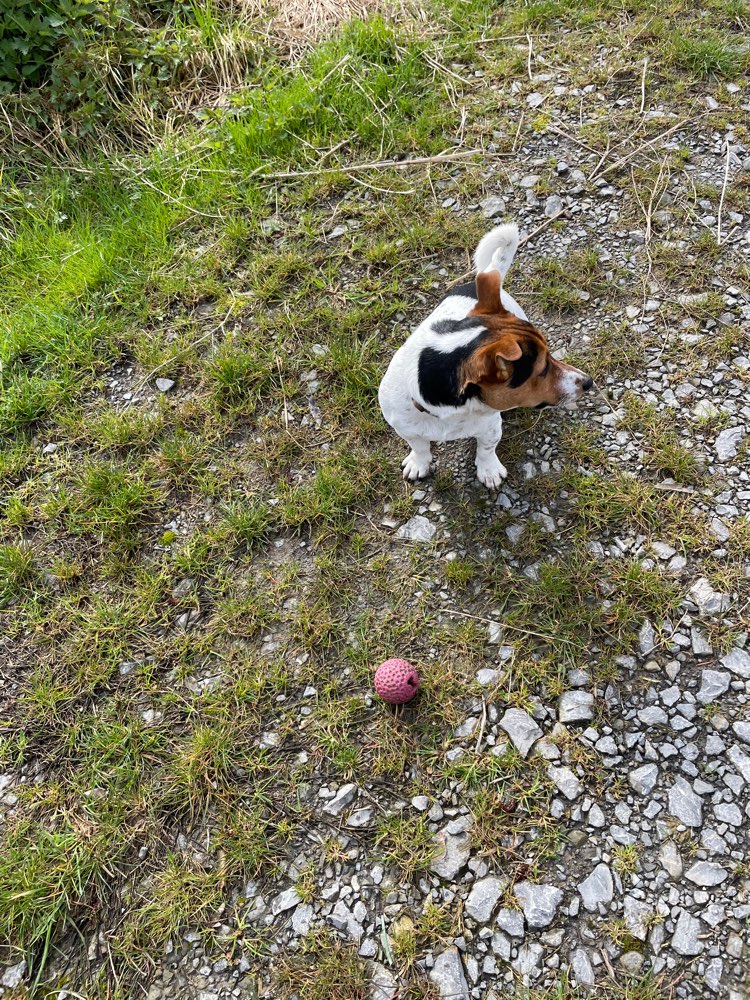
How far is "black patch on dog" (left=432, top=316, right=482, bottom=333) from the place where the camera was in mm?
3127

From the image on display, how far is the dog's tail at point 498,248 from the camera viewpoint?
133 inches

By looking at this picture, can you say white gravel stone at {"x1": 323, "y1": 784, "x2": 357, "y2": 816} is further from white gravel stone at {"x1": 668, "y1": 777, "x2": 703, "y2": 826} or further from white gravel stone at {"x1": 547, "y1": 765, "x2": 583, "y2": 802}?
white gravel stone at {"x1": 668, "y1": 777, "x2": 703, "y2": 826}

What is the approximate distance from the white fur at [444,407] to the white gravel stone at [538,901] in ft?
6.64

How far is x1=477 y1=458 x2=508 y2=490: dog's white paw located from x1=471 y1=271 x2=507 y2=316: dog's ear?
863mm

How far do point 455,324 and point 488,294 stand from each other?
0.21 m

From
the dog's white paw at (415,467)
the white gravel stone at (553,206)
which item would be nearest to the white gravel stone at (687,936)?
the dog's white paw at (415,467)

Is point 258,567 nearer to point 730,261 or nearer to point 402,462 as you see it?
point 402,462

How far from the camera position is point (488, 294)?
308 centimetres

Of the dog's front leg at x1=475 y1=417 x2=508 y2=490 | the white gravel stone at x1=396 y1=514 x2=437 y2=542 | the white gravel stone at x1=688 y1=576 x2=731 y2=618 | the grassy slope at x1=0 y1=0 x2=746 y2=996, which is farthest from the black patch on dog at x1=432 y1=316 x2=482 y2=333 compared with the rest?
the white gravel stone at x1=688 y1=576 x2=731 y2=618

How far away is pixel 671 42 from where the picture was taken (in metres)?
5.24

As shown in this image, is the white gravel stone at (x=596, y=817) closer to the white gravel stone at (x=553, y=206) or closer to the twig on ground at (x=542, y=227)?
the twig on ground at (x=542, y=227)

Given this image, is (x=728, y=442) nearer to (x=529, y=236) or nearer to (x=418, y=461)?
(x=418, y=461)

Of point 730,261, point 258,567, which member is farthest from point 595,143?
point 258,567

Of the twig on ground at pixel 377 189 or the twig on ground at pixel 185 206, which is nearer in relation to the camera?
the twig on ground at pixel 377 189
